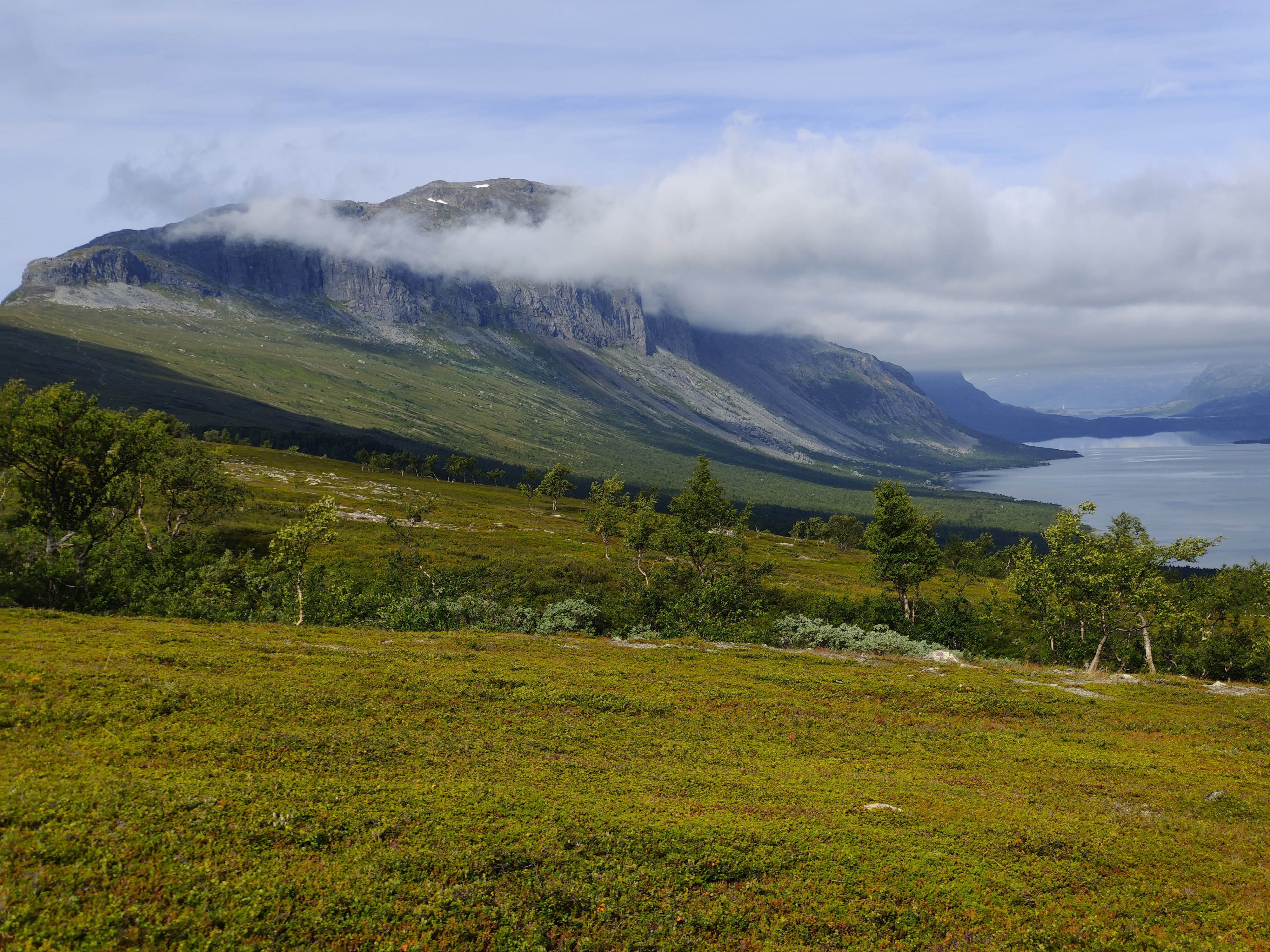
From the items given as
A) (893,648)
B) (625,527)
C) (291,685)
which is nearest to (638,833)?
(291,685)

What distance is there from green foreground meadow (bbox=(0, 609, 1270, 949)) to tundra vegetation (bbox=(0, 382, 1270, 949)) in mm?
99

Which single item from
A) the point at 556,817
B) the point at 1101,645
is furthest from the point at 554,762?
the point at 1101,645

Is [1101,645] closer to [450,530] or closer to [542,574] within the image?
[542,574]

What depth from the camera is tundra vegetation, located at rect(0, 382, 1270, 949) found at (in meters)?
13.5

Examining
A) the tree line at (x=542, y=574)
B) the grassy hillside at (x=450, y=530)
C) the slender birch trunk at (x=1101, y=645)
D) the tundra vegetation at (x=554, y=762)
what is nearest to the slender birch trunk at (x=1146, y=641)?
the tree line at (x=542, y=574)

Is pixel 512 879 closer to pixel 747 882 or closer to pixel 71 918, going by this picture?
pixel 747 882

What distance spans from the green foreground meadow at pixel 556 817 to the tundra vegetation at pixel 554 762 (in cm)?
10

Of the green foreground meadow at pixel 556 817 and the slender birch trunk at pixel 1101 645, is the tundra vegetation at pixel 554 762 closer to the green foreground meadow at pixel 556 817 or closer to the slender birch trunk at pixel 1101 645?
the green foreground meadow at pixel 556 817

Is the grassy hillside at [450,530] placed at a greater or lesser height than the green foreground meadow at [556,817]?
lesser

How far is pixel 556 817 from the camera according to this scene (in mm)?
17031

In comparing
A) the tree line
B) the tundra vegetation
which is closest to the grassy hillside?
the tree line

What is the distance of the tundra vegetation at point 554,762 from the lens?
13461mm

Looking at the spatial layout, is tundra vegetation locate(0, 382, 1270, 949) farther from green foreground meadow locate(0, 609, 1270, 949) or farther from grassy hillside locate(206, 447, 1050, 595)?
grassy hillside locate(206, 447, 1050, 595)

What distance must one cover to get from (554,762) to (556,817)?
4.49 metres
